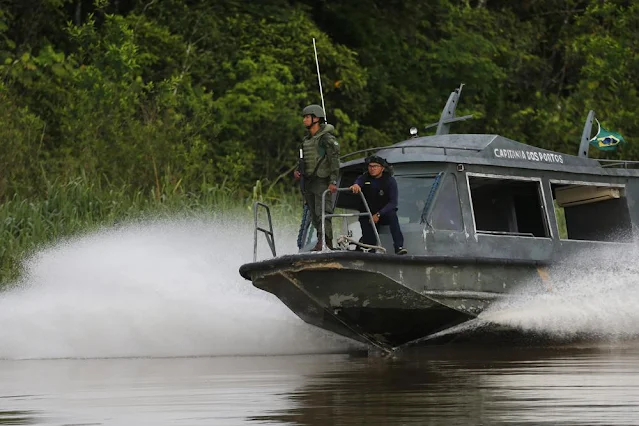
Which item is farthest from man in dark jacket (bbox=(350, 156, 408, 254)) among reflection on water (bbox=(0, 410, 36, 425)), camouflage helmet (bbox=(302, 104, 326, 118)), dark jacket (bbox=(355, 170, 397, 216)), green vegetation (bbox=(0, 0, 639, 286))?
green vegetation (bbox=(0, 0, 639, 286))

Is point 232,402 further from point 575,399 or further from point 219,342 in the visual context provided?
point 219,342

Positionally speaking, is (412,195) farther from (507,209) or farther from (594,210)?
(594,210)

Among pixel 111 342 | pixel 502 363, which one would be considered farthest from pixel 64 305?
pixel 502 363

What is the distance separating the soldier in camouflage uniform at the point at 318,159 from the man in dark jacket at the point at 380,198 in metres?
0.32

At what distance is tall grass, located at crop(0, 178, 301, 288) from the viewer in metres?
18.3

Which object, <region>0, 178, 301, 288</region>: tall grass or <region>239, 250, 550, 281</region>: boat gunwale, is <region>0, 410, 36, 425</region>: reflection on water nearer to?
<region>239, 250, 550, 281</region>: boat gunwale

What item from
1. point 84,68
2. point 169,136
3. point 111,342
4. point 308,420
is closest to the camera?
point 308,420

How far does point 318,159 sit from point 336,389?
12.9ft

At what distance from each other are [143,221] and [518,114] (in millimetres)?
15275

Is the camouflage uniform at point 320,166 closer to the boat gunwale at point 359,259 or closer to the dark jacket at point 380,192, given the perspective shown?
the dark jacket at point 380,192

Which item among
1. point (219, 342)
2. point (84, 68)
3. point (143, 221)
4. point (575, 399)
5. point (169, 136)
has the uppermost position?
point (84, 68)

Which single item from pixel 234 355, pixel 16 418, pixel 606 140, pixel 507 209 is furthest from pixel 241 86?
pixel 16 418

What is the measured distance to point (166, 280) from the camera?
54.1ft

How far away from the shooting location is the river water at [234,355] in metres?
9.61
